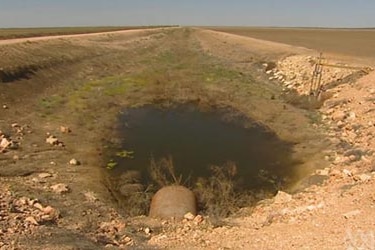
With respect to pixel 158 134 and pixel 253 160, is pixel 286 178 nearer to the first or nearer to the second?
pixel 253 160

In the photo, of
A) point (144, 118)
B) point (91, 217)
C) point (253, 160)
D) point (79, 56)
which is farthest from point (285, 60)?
point (91, 217)

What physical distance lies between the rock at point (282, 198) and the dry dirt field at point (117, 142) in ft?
0.20

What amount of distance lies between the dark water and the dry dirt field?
823 mm

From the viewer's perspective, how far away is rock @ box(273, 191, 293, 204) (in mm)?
13761

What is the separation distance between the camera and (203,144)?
68.4ft

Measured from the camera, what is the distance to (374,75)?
29734 mm

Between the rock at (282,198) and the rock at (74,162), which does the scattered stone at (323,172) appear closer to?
the rock at (282,198)

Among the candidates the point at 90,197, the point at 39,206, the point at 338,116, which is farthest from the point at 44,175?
the point at 338,116

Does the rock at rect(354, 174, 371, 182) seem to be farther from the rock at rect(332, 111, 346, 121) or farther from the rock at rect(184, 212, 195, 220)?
the rock at rect(332, 111, 346, 121)

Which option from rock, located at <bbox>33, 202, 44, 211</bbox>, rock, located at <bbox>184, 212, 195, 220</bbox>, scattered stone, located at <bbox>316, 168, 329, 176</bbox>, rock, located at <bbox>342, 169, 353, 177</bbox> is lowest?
scattered stone, located at <bbox>316, 168, 329, 176</bbox>

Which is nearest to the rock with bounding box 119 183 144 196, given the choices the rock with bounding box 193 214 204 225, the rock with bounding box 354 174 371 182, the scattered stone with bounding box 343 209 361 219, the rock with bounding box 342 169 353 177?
the rock with bounding box 193 214 204 225

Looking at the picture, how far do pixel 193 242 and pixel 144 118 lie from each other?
51.1 feet

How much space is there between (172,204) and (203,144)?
821 centimetres

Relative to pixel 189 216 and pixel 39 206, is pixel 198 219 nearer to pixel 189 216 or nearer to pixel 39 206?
pixel 189 216
